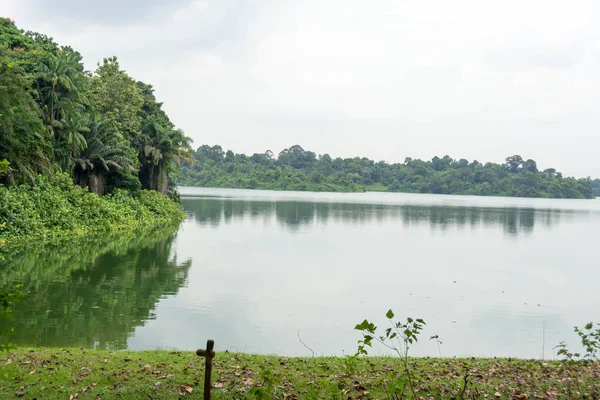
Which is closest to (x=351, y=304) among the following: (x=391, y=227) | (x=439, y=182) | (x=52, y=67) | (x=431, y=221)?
(x=52, y=67)

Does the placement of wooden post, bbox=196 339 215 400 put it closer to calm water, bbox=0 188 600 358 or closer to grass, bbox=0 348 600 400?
grass, bbox=0 348 600 400

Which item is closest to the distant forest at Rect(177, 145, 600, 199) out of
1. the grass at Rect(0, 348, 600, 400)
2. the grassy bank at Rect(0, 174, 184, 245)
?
the grassy bank at Rect(0, 174, 184, 245)

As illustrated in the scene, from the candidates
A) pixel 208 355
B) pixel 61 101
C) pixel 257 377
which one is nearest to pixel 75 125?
pixel 61 101

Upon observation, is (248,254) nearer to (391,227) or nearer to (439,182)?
(391,227)

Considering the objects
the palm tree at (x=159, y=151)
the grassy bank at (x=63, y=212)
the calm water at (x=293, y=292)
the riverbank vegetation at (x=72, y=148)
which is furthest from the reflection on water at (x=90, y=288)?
the palm tree at (x=159, y=151)

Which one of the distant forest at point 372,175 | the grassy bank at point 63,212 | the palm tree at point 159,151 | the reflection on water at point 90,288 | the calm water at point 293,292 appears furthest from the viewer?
the distant forest at point 372,175

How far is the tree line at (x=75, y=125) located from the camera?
23.0 metres

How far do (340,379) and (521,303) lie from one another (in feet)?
36.5

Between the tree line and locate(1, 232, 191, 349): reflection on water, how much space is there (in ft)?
16.0

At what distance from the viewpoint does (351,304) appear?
51.5ft

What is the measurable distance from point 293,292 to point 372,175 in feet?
547

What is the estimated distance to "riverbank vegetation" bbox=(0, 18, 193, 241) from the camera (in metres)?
23.1

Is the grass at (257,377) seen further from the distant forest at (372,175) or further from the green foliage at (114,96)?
the distant forest at (372,175)

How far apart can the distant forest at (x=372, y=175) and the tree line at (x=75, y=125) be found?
103 m
